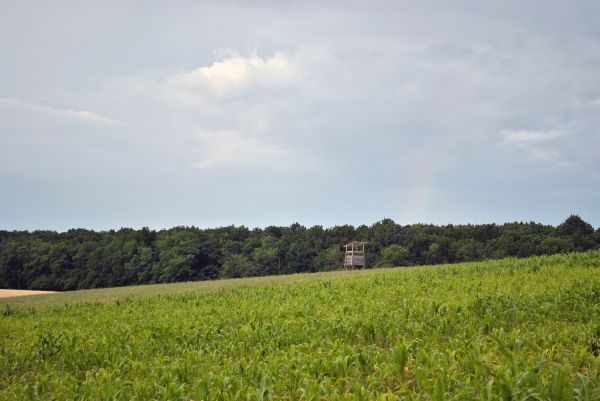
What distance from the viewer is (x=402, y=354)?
7.39m

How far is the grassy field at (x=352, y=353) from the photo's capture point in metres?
6.33

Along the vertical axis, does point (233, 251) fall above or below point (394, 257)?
above

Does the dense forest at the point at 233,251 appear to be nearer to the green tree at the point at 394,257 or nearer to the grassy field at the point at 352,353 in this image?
the green tree at the point at 394,257

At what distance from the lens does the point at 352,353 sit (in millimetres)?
8172

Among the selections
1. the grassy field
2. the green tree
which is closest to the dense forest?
the green tree

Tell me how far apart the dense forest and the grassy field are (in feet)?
212

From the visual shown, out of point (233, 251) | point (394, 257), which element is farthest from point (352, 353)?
point (233, 251)

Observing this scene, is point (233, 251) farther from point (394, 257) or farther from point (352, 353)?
point (352, 353)

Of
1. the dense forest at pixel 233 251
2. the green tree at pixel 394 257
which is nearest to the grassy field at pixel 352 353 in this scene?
the green tree at pixel 394 257

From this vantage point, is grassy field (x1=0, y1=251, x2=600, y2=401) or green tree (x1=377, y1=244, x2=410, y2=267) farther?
green tree (x1=377, y1=244, x2=410, y2=267)

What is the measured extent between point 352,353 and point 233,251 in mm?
85350

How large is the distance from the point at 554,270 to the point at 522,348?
616 inches

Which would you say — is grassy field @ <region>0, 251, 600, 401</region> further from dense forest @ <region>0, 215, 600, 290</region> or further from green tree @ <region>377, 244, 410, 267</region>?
dense forest @ <region>0, 215, 600, 290</region>

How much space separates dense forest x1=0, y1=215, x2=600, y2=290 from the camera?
80.1 meters
